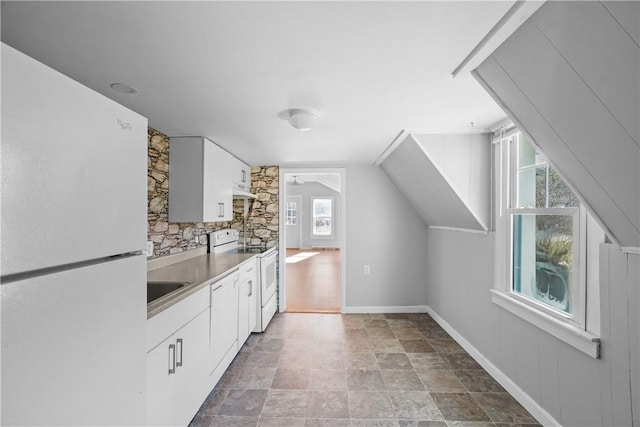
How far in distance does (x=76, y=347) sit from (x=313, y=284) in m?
5.05

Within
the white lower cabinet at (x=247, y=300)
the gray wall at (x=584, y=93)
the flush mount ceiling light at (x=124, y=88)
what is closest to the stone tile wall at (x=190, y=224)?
the white lower cabinet at (x=247, y=300)

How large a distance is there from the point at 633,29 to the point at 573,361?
1697mm

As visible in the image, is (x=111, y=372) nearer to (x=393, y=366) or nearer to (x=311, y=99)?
(x=311, y=99)

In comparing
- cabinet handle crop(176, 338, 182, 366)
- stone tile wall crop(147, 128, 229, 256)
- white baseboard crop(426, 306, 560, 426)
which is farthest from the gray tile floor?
stone tile wall crop(147, 128, 229, 256)

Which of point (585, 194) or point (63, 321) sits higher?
point (585, 194)

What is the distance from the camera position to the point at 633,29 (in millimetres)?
871

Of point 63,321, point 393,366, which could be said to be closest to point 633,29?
point 63,321

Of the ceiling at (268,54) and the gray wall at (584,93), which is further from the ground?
the ceiling at (268,54)

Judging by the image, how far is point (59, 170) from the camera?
76cm

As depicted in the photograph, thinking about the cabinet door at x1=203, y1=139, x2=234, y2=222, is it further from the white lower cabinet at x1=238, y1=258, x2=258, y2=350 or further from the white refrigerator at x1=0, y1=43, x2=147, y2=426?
the white refrigerator at x1=0, y1=43, x2=147, y2=426

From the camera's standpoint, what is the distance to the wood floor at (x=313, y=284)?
176 inches

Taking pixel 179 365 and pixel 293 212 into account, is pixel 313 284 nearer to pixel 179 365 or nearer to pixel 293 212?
pixel 179 365

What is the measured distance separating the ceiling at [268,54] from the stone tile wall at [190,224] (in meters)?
0.48

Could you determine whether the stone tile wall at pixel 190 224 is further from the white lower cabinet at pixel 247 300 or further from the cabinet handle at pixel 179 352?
the cabinet handle at pixel 179 352
